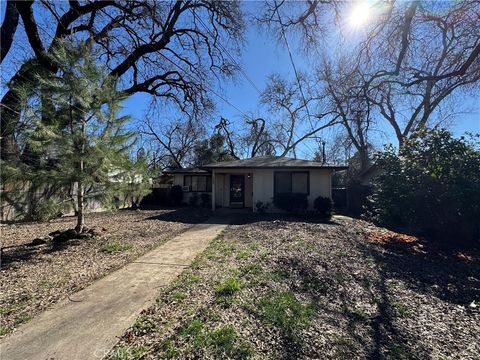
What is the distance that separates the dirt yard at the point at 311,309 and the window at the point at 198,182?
12.7 m

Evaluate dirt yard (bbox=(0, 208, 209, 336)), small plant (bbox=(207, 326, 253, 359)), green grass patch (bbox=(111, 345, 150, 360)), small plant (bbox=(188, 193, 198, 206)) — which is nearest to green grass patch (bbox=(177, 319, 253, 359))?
small plant (bbox=(207, 326, 253, 359))

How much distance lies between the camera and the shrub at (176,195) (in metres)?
19.0

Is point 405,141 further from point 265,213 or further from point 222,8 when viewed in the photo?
point 222,8

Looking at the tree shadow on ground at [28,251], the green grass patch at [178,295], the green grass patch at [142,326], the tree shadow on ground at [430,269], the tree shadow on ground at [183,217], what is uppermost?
the tree shadow on ground at [183,217]

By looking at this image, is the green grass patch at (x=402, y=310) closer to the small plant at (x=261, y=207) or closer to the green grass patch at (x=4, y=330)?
the green grass patch at (x=4, y=330)

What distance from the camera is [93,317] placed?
11.2 feet

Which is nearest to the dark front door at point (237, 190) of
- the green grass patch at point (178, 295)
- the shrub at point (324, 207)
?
the shrub at point (324, 207)

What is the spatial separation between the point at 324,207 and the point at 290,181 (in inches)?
85.1

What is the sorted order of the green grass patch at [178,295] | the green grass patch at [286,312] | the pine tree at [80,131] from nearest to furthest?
the green grass patch at [286,312] < the green grass patch at [178,295] < the pine tree at [80,131]

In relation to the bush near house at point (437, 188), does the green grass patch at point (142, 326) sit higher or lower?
lower

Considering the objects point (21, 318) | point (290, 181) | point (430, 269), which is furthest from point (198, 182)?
point (21, 318)

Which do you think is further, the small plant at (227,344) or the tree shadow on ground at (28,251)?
the tree shadow on ground at (28,251)

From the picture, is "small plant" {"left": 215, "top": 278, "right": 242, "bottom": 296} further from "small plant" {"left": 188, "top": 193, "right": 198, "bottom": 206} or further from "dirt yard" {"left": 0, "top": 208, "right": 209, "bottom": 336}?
"small plant" {"left": 188, "top": 193, "right": 198, "bottom": 206}

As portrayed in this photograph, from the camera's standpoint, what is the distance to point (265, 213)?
14.6 m
